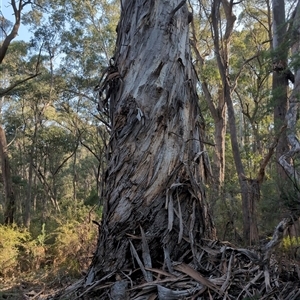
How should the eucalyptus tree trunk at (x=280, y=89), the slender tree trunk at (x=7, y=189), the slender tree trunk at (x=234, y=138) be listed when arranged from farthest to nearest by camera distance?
the slender tree trunk at (x=7, y=189)
the eucalyptus tree trunk at (x=280, y=89)
the slender tree trunk at (x=234, y=138)

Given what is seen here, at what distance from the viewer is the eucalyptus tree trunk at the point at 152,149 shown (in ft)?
8.48

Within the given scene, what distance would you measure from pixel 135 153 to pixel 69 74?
16895mm

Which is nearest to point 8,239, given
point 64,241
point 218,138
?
point 64,241

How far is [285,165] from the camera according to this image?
393 cm

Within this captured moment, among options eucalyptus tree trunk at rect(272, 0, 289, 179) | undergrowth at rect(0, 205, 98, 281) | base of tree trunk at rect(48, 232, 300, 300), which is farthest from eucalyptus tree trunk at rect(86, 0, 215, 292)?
eucalyptus tree trunk at rect(272, 0, 289, 179)

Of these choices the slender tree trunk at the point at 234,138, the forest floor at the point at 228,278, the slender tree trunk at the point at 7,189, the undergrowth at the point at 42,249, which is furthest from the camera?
the slender tree trunk at the point at 7,189

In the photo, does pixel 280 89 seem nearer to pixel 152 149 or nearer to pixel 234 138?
pixel 234 138

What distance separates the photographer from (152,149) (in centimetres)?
274

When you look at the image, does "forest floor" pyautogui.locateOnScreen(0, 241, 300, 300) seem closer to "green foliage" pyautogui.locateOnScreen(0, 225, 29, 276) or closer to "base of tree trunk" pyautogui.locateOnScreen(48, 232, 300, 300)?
"base of tree trunk" pyautogui.locateOnScreen(48, 232, 300, 300)

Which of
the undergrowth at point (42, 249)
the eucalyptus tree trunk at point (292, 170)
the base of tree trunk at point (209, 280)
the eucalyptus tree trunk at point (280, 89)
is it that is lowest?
the undergrowth at point (42, 249)

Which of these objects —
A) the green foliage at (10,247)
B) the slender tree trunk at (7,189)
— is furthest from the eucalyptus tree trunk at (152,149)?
the slender tree trunk at (7,189)

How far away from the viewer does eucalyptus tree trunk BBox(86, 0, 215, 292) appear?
259 centimetres

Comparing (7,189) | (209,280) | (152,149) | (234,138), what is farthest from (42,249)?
(209,280)

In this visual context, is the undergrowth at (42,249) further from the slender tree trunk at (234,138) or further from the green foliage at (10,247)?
the slender tree trunk at (234,138)
